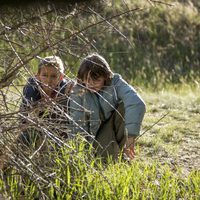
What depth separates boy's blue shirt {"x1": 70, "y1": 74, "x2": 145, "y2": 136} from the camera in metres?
4.62

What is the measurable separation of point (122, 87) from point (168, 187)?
3.55ft

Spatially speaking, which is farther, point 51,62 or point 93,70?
point 93,70

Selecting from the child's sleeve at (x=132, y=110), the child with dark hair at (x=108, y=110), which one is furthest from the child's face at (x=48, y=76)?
the child's sleeve at (x=132, y=110)

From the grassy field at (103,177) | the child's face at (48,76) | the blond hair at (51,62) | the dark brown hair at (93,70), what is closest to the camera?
the blond hair at (51,62)

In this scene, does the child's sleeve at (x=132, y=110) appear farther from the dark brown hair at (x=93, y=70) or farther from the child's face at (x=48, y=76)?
the child's face at (x=48, y=76)

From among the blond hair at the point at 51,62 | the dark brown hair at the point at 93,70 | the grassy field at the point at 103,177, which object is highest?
the blond hair at the point at 51,62

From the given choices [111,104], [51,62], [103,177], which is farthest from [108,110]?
[51,62]

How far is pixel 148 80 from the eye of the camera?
1110cm

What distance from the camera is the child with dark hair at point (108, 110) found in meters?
4.59

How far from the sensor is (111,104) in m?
4.77

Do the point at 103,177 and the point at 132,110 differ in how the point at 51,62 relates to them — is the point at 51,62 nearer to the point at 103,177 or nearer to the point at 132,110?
the point at 103,177

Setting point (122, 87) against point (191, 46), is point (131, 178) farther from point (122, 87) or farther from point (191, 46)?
point (191, 46)

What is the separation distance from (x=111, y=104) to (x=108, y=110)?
115 mm

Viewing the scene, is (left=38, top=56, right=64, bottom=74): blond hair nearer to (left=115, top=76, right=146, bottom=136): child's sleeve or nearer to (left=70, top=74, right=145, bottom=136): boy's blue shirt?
(left=70, top=74, right=145, bottom=136): boy's blue shirt
